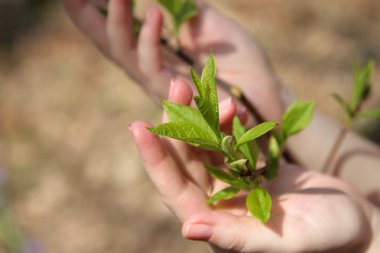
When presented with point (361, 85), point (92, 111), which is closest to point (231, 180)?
point (361, 85)

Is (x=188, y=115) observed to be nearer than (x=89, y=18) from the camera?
Yes

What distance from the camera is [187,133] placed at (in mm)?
819

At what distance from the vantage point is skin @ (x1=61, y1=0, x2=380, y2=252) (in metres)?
1.00

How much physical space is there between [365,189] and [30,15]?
8.45 feet

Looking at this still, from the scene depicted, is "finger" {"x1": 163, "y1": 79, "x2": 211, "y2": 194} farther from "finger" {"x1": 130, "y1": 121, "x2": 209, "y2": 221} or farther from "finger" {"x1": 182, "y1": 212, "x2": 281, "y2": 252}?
"finger" {"x1": 182, "y1": 212, "x2": 281, "y2": 252}

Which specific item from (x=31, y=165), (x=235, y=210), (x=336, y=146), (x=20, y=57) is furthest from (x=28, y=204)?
(x=235, y=210)

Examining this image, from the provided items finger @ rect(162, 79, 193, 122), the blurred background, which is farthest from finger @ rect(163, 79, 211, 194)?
the blurred background

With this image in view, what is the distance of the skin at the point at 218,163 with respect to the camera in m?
1.00

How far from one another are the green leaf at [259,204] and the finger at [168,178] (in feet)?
0.52

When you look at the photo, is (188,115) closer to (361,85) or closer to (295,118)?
(295,118)

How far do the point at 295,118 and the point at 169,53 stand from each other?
22.6 inches

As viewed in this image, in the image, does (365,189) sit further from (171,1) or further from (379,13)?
(379,13)

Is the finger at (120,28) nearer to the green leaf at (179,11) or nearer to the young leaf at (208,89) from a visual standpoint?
the green leaf at (179,11)

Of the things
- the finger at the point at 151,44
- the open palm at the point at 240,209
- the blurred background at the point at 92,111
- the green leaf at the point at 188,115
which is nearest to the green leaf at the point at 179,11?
the finger at the point at 151,44
